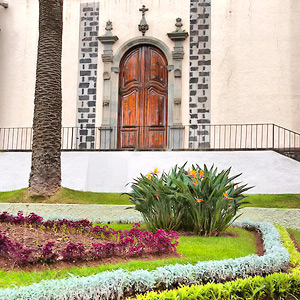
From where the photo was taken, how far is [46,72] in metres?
10.9

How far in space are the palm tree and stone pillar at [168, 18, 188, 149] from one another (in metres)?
4.79

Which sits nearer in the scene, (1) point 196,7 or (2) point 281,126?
(2) point 281,126

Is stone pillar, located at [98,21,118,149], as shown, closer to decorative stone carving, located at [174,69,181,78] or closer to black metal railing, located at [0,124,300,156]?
black metal railing, located at [0,124,300,156]

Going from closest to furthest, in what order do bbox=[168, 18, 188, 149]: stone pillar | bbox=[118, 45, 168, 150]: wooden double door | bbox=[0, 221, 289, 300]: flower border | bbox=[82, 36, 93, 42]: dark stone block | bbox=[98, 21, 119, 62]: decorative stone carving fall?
bbox=[0, 221, 289, 300]: flower border < bbox=[168, 18, 188, 149]: stone pillar < bbox=[118, 45, 168, 150]: wooden double door < bbox=[98, 21, 119, 62]: decorative stone carving < bbox=[82, 36, 93, 42]: dark stone block

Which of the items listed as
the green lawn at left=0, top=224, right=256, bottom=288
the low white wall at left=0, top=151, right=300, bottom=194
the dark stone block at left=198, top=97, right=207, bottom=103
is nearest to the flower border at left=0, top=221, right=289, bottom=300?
the green lawn at left=0, top=224, right=256, bottom=288

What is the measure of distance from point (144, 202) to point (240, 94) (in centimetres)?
882

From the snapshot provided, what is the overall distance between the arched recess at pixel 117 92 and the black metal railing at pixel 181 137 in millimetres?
64

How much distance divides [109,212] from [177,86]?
6806mm

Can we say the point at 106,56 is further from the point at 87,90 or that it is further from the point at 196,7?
the point at 196,7

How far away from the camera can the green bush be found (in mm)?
6348

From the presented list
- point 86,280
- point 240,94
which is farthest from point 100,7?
point 86,280

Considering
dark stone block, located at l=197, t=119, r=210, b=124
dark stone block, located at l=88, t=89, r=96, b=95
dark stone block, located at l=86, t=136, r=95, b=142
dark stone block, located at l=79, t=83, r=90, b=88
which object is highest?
dark stone block, located at l=79, t=83, r=90, b=88

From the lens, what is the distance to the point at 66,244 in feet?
16.3

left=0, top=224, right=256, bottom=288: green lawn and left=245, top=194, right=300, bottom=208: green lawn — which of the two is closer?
left=0, top=224, right=256, bottom=288: green lawn
